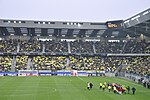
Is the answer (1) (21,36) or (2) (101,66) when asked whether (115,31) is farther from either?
(1) (21,36)

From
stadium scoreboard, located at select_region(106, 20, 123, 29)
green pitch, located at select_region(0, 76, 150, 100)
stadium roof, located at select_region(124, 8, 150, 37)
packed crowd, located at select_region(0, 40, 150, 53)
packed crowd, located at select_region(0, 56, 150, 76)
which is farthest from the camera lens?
packed crowd, located at select_region(0, 40, 150, 53)

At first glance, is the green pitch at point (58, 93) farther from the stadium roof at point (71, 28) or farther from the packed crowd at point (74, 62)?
the stadium roof at point (71, 28)

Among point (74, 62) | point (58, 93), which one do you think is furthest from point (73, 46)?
point (58, 93)

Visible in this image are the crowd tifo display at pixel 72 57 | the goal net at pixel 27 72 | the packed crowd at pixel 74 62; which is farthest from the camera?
the crowd tifo display at pixel 72 57

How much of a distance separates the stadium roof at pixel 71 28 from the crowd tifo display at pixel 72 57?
338 centimetres

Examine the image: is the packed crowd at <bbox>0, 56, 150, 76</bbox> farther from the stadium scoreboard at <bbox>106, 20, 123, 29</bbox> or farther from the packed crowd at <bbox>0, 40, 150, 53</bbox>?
the stadium scoreboard at <bbox>106, 20, 123, 29</bbox>

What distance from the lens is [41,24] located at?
75500 millimetres

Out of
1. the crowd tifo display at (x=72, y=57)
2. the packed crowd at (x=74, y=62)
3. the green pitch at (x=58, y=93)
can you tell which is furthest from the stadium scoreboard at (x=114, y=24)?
the green pitch at (x=58, y=93)

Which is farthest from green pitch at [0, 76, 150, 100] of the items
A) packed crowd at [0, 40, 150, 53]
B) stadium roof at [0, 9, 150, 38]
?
packed crowd at [0, 40, 150, 53]

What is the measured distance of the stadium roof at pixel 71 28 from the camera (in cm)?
7359

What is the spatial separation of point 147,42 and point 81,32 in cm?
2109

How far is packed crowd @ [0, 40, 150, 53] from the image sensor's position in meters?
80.1

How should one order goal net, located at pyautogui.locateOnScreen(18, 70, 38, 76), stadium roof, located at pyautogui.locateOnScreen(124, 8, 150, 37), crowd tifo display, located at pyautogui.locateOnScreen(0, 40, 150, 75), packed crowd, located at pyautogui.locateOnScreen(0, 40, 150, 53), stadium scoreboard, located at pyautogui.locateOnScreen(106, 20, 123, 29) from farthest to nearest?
1. packed crowd, located at pyautogui.locateOnScreen(0, 40, 150, 53)
2. stadium scoreboard, located at pyautogui.locateOnScreen(106, 20, 123, 29)
3. crowd tifo display, located at pyautogui.locateOnScreen(0, 40, 150, 75)
4. goal net, located at pyautogui.locateOnScreen(18, 70, 38, 76)
5. stadium roof, located at pyautogui.locateOnScreen(124, 8, 150, 37)

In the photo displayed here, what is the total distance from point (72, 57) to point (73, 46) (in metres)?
5.63
